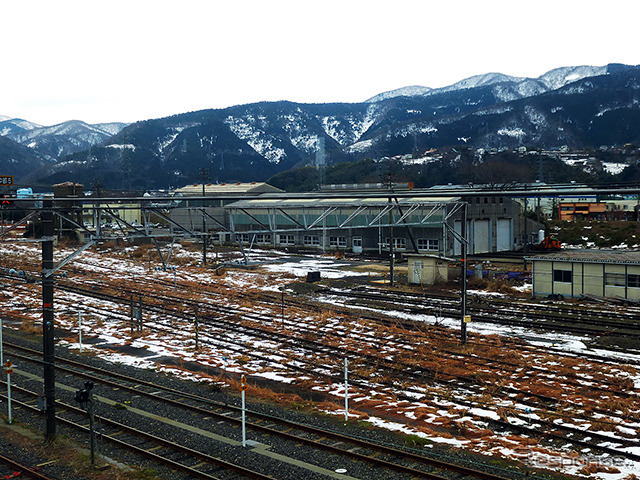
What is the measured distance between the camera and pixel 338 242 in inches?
2128

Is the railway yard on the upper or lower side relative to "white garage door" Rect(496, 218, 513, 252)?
lower

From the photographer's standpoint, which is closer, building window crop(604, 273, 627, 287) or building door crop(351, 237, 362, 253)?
building window crop(604, 273, 627, 287)

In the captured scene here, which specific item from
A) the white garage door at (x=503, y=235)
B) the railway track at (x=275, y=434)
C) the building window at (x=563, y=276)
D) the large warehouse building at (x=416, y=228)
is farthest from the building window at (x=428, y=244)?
the railway track at (x=275, y=434)

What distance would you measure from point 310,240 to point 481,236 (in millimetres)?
16379

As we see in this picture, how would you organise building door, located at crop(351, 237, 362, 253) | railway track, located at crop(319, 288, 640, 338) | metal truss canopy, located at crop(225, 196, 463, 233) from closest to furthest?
railway track, located at crop(319, 288, 640, 338), metal truss canopy, located at crop(225, 196, 463, 233), building door, located at crop(351, 237, 362, 253)

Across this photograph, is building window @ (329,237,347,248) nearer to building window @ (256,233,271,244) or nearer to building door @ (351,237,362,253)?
building door @ (351,237,362,253)

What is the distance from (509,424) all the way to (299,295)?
1994 cm

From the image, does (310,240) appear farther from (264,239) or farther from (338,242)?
(264,239)

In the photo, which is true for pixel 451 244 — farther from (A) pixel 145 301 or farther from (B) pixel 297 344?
(B) pixel 297 344

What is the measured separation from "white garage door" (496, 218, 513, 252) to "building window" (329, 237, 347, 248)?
13.2m

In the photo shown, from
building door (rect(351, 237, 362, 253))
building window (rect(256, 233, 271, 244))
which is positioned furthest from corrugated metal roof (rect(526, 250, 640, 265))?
building window (rect(256, 233, 271, 244))

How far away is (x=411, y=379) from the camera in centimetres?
1600

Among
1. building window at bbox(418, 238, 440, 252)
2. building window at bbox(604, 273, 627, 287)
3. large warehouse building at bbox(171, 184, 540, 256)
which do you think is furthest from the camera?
building window at bbox(418, 238, 440, 252)

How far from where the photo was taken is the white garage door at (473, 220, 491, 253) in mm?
47750
